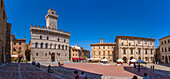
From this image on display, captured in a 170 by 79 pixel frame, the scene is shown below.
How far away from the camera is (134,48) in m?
48.8

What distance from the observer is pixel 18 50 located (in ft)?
173

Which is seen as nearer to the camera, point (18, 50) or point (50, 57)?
point (50, 57)

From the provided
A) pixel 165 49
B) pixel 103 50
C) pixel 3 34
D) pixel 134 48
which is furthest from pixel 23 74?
pixel 165 49

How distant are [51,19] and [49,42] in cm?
1087

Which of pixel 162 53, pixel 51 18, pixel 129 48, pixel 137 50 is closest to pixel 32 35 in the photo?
pixel 51 18

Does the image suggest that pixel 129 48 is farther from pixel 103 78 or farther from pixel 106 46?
pixel 103 78

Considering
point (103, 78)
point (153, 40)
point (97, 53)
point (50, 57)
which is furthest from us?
point (97, 53)

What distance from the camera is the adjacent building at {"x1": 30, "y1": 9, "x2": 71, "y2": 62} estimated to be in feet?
141

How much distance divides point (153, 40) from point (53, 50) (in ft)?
138

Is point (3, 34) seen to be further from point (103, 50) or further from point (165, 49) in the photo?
point (165, 49)

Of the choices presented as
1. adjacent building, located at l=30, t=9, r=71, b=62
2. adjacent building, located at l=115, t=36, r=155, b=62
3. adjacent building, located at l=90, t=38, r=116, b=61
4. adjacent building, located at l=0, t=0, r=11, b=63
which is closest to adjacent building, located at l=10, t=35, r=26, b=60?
adjacent building, located at l=30, t=9, r=71, b=62

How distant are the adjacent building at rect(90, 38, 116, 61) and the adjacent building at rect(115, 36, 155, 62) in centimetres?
1308

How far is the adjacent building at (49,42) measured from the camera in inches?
1690

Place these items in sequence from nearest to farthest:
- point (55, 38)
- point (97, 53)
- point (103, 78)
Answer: point (103, 78) → point (55, 38) → point (97, 53)
